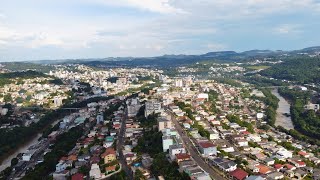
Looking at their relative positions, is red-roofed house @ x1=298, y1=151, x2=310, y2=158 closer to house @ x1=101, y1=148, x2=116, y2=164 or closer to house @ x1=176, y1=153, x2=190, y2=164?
house @ x1=176, y1=153, x2=190, y2=164

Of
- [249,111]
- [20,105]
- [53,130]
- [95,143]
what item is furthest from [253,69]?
[95,143]

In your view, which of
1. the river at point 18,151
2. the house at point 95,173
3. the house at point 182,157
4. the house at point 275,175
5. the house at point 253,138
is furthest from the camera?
the river at point 18,151

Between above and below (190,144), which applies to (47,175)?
below

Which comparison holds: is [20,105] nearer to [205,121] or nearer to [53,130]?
[53,130]

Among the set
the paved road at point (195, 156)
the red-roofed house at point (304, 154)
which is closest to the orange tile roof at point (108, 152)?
the paved road at point (195, 156)

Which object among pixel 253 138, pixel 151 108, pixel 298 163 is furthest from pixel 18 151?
pixel 298 163

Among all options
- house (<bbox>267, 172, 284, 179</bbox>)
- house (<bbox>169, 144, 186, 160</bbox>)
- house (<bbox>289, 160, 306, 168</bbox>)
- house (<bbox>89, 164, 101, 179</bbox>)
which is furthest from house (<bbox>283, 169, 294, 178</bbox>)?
house (<bbox>89, 164, 101, 179</bbox>)

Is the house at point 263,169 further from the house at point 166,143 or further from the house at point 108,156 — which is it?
the house at point 108,156

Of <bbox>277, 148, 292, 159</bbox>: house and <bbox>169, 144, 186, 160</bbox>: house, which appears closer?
<bbox>169, 144, 186, 160</bbox>: house
